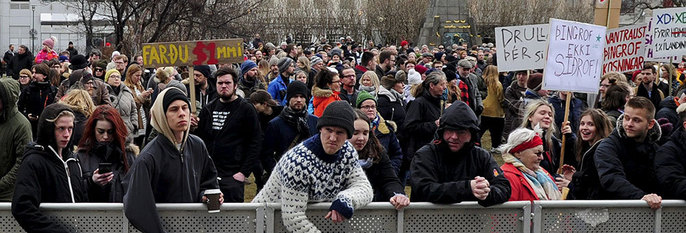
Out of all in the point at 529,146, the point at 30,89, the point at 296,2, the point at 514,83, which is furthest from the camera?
the point at 296,2

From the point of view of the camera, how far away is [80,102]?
9.75 metres

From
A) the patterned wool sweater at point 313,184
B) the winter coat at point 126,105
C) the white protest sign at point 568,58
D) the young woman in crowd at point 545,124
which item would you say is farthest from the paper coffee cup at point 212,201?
the winter coat at point 126,105

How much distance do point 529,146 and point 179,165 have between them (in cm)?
249

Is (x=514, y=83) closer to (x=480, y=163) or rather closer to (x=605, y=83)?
(x=605, y=83)

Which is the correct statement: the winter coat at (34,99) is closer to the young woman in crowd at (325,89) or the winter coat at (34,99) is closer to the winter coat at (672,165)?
the young woman in crowd at (325,89)

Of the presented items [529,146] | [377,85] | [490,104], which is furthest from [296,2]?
[529,146]

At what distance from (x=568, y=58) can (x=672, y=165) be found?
133 inches

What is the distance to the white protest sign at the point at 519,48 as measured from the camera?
40.6ft

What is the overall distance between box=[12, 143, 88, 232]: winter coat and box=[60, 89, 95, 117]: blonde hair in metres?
3.04

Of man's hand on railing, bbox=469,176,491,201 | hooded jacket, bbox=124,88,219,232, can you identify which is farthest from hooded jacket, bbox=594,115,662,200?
hooded jacket, bbox=124,88,219,232

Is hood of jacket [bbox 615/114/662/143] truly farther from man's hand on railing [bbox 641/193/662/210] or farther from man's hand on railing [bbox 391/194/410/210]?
man's hand on railing [bbox 391/194/410/210]

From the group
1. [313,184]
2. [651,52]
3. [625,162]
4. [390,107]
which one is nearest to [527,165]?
[625,162]

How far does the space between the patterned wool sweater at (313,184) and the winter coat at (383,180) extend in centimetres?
91

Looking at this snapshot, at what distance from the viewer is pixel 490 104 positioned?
15852mm
